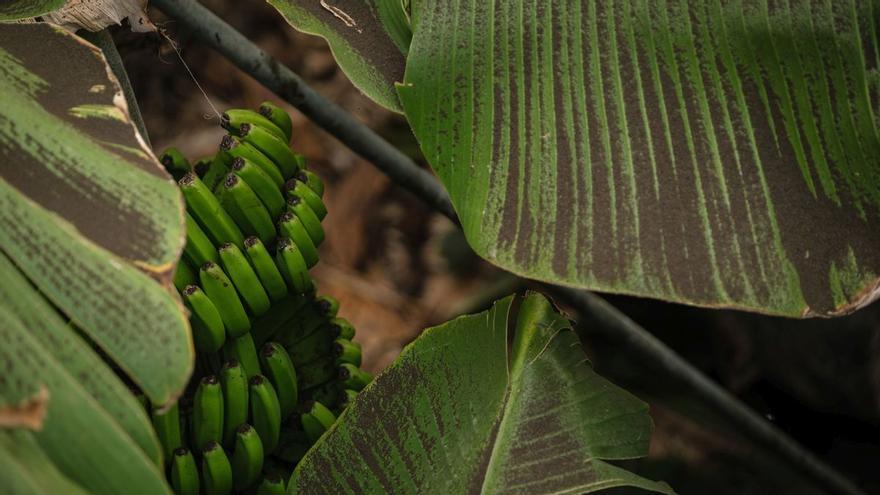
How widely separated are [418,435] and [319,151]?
37.6 inches

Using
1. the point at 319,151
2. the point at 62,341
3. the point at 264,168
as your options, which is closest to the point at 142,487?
the point at 62,341

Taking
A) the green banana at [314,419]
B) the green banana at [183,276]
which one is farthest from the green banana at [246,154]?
the green banana at [314,419]

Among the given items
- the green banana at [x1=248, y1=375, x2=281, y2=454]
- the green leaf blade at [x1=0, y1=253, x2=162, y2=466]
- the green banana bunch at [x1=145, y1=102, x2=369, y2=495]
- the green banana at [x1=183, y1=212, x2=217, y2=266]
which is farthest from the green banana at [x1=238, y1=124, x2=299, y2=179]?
the green leaf blade at [x1=0, y1=253, x2=162, y2=466]

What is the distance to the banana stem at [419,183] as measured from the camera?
2.72ft

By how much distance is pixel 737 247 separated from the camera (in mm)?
543

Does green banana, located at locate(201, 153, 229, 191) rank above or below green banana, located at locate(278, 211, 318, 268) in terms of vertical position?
above

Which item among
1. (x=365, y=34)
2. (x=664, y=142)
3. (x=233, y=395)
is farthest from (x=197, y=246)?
(x=664, y=142)

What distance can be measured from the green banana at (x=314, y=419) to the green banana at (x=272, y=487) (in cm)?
5

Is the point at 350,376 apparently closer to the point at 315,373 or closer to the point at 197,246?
the point at 315,373

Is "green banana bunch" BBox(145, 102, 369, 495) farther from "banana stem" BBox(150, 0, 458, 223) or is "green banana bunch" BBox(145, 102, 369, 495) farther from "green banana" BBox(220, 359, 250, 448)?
"banana stem" BBox(150, 0, 458, 223)

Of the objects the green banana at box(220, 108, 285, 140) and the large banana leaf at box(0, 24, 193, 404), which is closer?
the large banana leaf at box(0, 24, 193, 404)

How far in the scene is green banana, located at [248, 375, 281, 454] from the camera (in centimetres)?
66

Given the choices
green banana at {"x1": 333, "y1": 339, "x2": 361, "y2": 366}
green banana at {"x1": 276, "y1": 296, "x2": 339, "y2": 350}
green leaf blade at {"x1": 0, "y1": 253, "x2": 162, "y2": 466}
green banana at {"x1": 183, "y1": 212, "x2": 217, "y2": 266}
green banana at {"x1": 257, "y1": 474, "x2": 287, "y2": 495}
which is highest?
green leaf blade at {"x1": 0, "y1": 253, "x2": 162, "y2": 466}

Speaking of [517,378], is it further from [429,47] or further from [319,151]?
[319,151]
